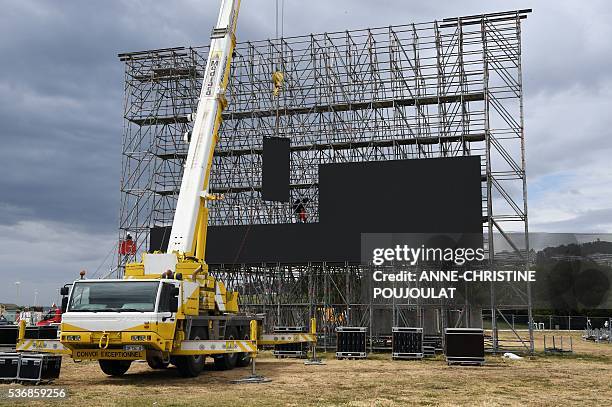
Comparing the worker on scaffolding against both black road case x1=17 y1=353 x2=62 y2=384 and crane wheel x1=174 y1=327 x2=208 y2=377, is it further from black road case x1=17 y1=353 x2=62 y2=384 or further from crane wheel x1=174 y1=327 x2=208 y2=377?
black road case x1=17 y1=353 x2=62 y2=384

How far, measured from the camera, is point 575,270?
109ft

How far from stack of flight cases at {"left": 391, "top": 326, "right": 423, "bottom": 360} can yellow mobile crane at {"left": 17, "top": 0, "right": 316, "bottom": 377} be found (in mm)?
4562

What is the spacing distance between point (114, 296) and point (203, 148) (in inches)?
247

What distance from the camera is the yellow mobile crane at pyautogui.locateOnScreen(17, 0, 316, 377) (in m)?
15.1

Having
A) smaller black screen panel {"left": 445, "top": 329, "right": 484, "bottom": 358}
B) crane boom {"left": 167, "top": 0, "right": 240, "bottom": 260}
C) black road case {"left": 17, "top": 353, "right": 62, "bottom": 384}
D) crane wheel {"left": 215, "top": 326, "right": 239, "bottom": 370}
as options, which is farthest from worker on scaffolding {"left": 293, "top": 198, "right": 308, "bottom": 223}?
black road case {"left": 17, "top": 353, "right": 62, "bottom": 384}

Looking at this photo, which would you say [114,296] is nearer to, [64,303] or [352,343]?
[64,303]

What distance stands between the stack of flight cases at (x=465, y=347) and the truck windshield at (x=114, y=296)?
1150 centimetres

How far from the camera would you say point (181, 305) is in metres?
16.6

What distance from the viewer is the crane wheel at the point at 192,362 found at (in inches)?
678

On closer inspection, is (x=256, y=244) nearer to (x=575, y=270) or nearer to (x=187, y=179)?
(x=187, y=179)

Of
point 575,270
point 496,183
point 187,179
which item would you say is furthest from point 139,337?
point 575,270

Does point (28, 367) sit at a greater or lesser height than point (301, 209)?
lesser

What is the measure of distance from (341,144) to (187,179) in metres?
15.9

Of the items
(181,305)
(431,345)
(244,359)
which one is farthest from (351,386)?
(431,345)
